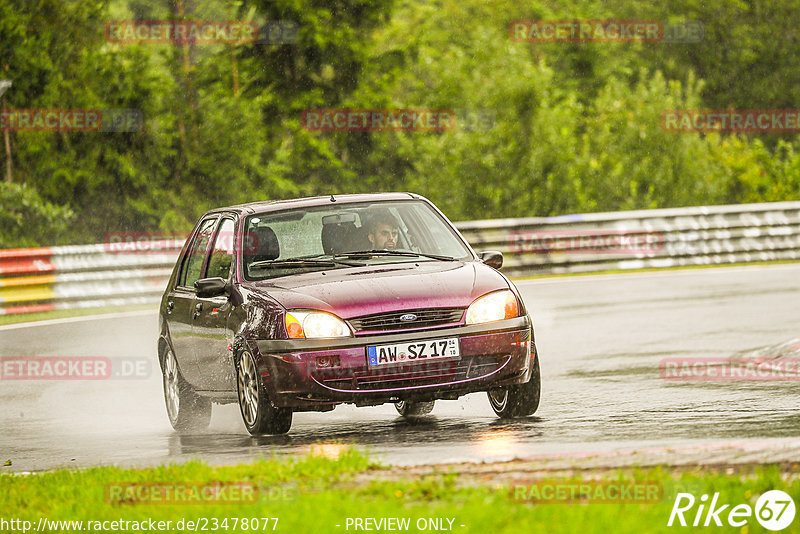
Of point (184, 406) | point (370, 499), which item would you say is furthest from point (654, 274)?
point (370, 499)

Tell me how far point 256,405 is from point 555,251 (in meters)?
16.4

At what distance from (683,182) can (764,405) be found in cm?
2393

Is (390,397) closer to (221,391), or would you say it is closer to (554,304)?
(221,391)

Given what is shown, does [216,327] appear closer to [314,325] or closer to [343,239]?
[343,239]

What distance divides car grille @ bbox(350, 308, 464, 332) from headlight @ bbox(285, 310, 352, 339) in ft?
0.29

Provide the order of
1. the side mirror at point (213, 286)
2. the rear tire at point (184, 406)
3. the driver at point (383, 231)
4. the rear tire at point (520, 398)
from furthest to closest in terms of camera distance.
Answer: the rear tire at point (184, 406) < the driver at point (383, 231) < the side mirror at point (213, 286) < the rear tire at point (520, 398)

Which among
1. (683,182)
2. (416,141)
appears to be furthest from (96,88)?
(683,182)

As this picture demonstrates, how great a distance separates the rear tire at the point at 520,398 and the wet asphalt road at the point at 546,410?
0.13 m

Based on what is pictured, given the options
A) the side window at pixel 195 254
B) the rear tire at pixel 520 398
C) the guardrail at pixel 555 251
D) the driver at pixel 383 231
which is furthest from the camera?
the guardrail at pixel 555 251

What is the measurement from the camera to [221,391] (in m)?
10.3

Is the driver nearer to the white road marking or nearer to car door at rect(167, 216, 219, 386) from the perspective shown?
car door at rect(167, 216, 219, 386)

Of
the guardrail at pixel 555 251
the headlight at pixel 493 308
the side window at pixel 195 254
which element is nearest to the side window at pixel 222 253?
the side window at pixel 195 254

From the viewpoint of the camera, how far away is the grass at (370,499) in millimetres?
5793

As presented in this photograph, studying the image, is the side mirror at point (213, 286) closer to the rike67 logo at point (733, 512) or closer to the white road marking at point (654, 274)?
the rike67 logo at point (733, 512)
